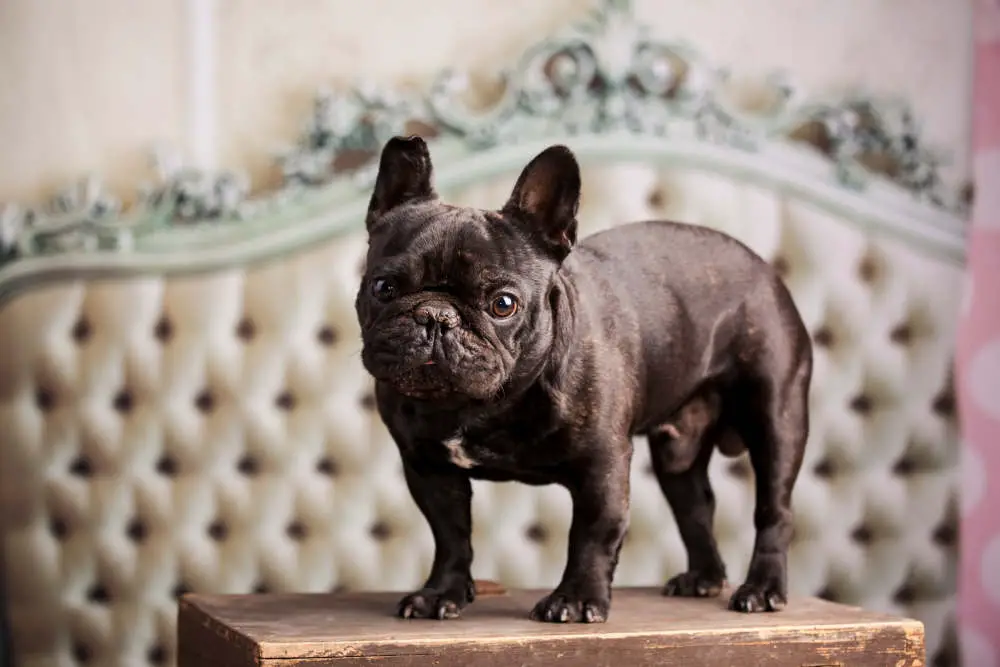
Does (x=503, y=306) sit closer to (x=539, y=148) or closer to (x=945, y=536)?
(x=539, y=148)

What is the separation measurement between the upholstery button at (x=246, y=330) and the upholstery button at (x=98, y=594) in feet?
1.71

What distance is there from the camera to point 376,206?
1141mm

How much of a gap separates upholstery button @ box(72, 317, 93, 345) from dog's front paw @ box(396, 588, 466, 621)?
127 centimetres

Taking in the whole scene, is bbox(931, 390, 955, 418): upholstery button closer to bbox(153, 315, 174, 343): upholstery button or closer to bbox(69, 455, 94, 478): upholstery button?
bbox(153, 315, 174, 343): upholstery button

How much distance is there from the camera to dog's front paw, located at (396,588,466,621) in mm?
1174

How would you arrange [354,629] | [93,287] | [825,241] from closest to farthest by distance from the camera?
[354,629] → [93,287] → [825,241]

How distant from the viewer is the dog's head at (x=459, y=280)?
1004mm

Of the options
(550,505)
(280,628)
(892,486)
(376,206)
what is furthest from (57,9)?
(892,486)

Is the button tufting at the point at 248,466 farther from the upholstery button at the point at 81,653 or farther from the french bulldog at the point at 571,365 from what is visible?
the french bulldog at the point at 571,365

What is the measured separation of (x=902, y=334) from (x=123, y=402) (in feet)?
5.05

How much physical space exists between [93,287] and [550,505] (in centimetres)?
94

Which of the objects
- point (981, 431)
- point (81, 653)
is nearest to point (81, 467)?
point (81, 653)

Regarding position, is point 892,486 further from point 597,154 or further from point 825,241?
point 597,154

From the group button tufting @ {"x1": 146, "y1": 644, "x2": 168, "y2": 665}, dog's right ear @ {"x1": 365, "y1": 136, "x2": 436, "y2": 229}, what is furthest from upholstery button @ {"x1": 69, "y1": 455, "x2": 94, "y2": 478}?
dog's right ear @ {"x1": 365, "y1": 136, "x2": 436, "y2": 229}
